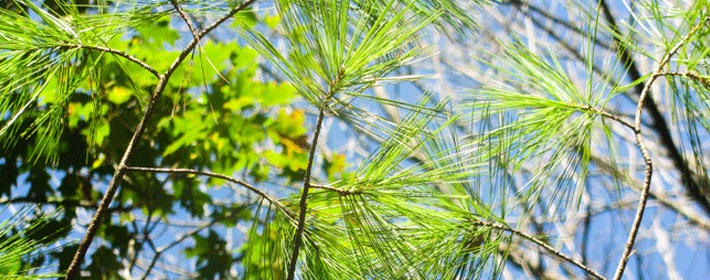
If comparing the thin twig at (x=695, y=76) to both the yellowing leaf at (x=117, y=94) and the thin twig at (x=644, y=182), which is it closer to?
the thin twig at (x=644, y=182)

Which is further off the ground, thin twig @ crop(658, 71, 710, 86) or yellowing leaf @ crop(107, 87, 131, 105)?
yellowing leaf @ crop(107, 87, 131, 105)

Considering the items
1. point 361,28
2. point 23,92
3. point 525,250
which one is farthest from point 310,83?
point 525,250

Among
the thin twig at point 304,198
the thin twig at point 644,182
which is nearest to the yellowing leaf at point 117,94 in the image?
the thin twig at point 304,198

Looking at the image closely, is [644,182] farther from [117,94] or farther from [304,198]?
[117,94]

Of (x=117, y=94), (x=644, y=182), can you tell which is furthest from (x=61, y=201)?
(x=644, y=182)

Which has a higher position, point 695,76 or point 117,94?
point 117,94

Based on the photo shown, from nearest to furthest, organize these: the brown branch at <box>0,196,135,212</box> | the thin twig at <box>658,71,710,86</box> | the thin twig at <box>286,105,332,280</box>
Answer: the thin twig at <box>286,105,332,280</box>
the thin twig at <box>658,71,710,86</box>
the brown branch at <box>0,196,135,212</box>

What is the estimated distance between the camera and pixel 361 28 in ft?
2.27

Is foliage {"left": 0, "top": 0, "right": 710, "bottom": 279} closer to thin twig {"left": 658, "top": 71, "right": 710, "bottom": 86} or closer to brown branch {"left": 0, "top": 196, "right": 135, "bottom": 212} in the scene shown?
thin twig {"left": 658, "top": 71, "right": 710, "bottom": 86}

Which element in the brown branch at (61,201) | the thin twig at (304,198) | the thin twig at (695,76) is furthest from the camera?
the brown branch at (61,201)

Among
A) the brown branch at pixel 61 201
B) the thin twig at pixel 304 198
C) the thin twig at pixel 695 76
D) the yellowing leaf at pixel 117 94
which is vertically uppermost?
the yellowing leaf at pixel 117 94

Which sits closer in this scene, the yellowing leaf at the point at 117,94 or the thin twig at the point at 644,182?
the thin twig at the point at 644,182

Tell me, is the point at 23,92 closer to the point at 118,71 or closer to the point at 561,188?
the point at 118,71

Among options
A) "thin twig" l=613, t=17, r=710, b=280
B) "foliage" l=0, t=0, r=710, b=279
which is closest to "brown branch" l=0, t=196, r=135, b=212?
"foliage" l=0, t=0, r=710, b=279
